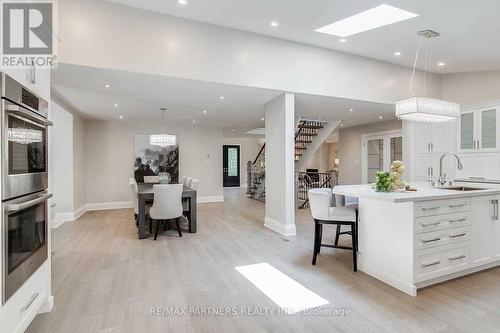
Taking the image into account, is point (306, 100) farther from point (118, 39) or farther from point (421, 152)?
point (118, 39)

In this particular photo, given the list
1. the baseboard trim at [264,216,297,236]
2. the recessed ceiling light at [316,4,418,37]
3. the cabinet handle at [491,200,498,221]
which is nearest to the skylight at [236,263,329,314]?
the baseboard trim at [264,216,297,236]

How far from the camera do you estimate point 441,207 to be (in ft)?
8.90

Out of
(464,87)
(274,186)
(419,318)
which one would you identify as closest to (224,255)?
(274,186)

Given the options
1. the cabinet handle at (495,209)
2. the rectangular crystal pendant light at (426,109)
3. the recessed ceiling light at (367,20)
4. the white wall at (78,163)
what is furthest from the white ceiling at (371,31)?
the white wall at (78,163)

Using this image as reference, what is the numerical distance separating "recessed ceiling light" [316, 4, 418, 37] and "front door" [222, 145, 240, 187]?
382 inches

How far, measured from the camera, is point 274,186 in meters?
5.01

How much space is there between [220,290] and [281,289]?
2.02 ft

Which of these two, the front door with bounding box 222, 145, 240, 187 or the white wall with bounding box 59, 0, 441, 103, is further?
the front door with bounding box 222, 145, 240, 187

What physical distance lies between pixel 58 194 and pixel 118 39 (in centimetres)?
422

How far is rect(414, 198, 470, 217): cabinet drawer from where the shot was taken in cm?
256

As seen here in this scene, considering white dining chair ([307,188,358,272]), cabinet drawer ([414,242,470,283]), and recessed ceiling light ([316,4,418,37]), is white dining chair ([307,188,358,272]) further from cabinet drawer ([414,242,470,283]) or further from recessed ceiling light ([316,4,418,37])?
recessed ceiling light ([316,4,418,37])

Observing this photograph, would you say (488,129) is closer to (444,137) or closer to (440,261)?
(444,137)

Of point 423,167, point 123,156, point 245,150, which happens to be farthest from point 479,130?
point 245,150

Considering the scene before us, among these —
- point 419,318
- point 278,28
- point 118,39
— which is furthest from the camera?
point 278,28
